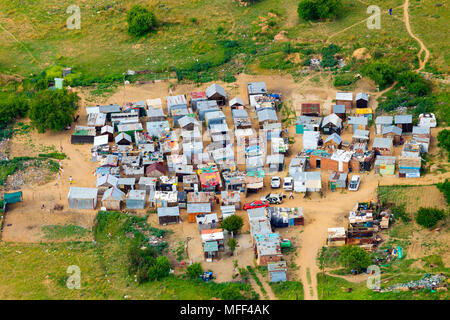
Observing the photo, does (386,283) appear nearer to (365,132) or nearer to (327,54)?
(365,132)

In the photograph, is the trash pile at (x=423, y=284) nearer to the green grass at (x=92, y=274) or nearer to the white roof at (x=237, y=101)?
the green grass at (x=92, y=274)

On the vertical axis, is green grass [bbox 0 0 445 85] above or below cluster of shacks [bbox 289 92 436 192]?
above

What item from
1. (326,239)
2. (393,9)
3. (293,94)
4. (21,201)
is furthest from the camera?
(393,9)

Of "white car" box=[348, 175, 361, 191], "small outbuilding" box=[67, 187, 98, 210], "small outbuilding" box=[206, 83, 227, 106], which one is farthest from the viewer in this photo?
"small outbuilding" box=[206, 83, 227, 106]

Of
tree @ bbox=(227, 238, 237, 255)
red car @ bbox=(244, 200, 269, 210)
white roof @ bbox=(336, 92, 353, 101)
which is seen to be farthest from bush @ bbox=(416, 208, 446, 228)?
white roof @ bbox=(336, 92, 353, 101)

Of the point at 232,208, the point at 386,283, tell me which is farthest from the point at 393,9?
the point at 386,283

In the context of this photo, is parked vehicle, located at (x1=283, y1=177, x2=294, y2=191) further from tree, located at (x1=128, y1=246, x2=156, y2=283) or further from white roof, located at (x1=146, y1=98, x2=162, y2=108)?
white roof, located at (x1=146, y1=98, x2=162, y2=108)
